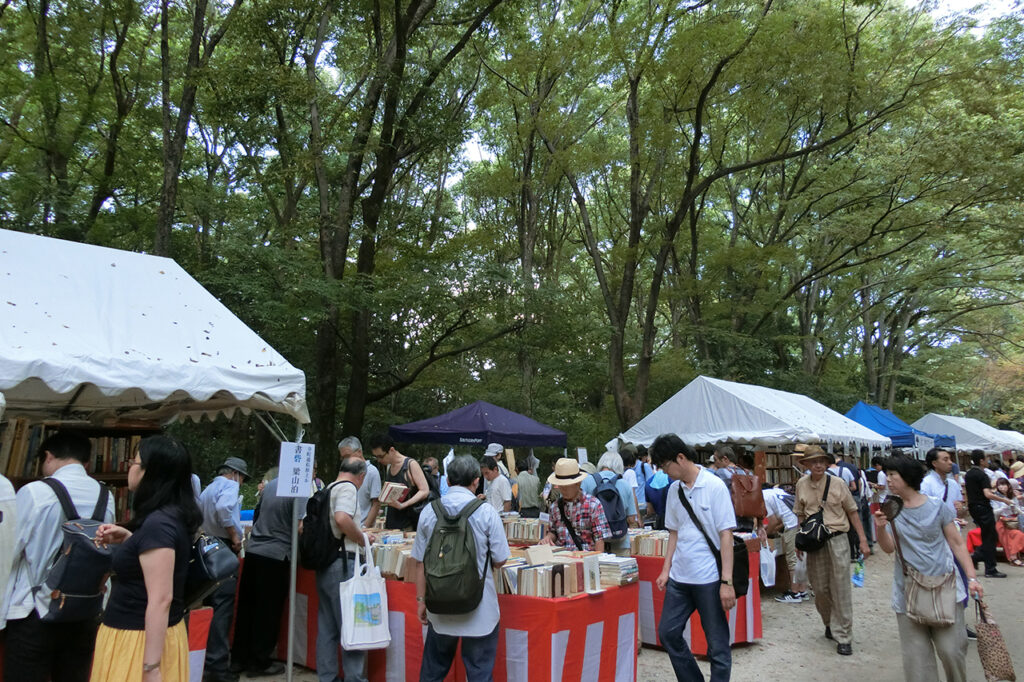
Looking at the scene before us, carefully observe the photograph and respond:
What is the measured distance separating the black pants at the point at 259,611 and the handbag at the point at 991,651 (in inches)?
183

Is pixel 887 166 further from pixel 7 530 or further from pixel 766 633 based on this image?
pixel 7 530

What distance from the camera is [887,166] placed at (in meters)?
14.8

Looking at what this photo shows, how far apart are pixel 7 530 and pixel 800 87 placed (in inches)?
569

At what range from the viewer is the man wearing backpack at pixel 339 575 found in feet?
14.6

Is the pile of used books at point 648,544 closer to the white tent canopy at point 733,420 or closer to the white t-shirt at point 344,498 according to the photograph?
the white t-shirt at point 344,498

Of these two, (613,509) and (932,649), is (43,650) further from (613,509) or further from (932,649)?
(932,649)

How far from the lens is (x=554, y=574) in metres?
4.04

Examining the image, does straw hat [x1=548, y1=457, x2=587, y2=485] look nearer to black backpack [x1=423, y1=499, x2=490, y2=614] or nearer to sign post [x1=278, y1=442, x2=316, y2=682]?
black backpack [x1=423, y1=499, x2=490, y2=614]

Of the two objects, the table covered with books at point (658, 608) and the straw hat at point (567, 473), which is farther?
the table covered with books at point (658, 608)

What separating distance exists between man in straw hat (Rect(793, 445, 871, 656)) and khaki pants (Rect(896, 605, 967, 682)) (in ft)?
6.22

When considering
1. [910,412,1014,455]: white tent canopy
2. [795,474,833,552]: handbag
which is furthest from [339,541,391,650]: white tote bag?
[910,412,1014,455]: white tent canopy

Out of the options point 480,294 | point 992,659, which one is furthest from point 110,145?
point 992,659

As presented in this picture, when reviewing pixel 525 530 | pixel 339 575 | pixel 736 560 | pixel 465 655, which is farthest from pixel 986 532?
pixel 339 575

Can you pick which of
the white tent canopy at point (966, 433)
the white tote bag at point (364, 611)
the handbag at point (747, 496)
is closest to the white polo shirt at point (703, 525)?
the white tote bag at point (364, 611)
